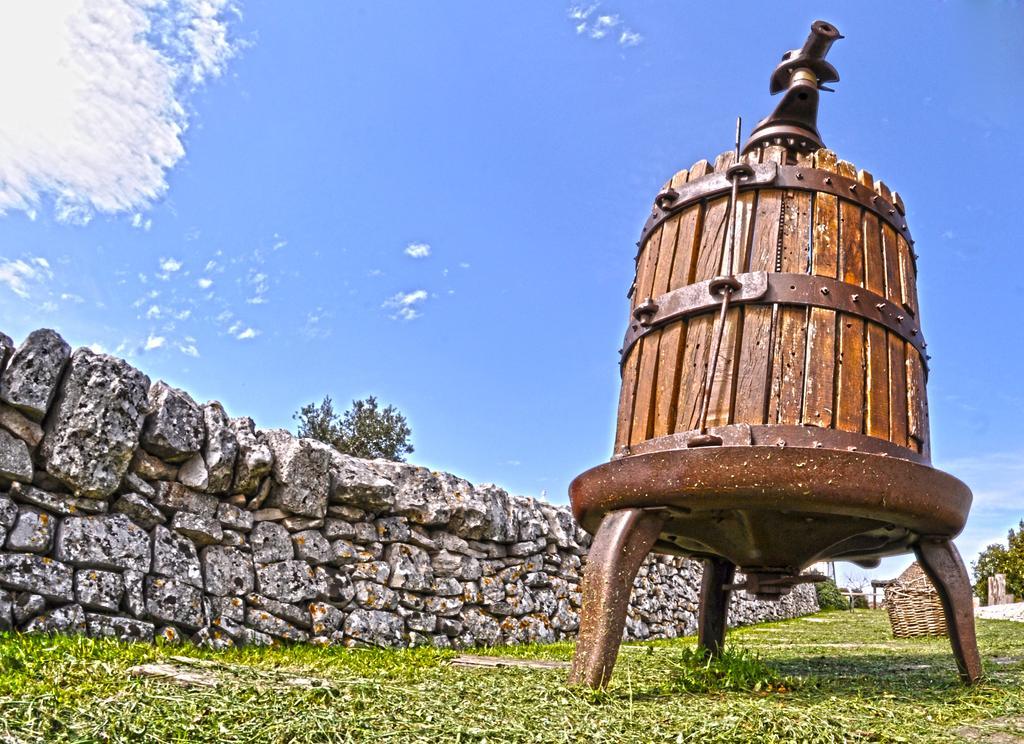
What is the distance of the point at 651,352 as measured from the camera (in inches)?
146

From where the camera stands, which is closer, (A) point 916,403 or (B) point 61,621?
(A) point 916,403

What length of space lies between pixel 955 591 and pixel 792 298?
1.57 metres

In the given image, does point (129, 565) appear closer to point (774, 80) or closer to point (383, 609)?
point (383, 609)

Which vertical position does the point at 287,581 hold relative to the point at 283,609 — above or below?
above

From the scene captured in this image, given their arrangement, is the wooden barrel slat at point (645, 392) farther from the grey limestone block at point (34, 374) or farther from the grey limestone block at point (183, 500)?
the grey limestone block at point (34, 374)

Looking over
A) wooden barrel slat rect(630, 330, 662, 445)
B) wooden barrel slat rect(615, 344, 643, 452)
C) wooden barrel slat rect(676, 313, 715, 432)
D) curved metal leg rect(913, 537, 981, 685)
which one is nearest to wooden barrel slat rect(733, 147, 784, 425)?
wooden barrel slat rect(676, 313, 715, 432)

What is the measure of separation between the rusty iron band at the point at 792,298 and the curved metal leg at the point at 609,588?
3.24 feet

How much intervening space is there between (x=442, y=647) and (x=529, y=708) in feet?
14.7

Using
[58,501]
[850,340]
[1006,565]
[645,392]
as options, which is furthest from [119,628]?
[1006,565]

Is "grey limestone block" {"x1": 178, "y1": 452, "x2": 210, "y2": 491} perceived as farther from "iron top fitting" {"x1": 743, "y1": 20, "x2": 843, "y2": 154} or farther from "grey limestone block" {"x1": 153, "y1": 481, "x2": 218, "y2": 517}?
"iron top fitting" {"x1": 743, "y1": 20, "x2": 843, "y2": 154}

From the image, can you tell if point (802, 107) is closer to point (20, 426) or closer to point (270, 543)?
point (270, 543)

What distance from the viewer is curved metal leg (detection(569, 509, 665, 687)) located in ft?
10.4

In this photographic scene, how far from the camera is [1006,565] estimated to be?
2278cm

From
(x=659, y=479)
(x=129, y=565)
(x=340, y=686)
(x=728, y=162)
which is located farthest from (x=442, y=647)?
(x=728, y=162)
